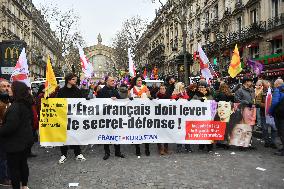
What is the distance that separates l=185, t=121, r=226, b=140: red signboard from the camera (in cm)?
936

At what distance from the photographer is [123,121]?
29.8 ft

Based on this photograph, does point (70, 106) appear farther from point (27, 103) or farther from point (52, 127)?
point (27, 103)

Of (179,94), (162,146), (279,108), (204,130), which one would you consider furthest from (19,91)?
(279,108)

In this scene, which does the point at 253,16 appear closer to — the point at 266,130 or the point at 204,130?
the point at 266,130

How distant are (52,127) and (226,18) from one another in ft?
102

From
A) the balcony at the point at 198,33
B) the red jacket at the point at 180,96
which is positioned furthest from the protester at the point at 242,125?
the balcony at the point at 198,33

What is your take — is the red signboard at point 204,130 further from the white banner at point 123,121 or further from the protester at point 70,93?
the protester at point 70,93

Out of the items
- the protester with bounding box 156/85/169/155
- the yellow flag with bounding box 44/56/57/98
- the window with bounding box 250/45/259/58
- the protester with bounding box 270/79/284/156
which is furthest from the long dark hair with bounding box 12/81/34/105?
the window with bounding box 250/45/259/58

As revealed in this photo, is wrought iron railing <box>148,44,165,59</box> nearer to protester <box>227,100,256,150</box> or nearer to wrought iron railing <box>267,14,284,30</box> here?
wrought iron railing <box>267,14,284,30</box>

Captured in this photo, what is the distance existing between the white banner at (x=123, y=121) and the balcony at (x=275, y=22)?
22.0 metres

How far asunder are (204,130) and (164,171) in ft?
8.00

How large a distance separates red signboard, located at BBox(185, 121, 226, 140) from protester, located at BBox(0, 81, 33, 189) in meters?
4.61

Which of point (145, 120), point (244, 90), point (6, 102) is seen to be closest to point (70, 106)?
point (145, 120)

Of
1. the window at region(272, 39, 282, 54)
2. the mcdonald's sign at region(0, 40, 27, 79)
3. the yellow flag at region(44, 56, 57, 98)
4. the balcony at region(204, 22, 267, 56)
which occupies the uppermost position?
the balcony at region(204, 22, 267, 56)
